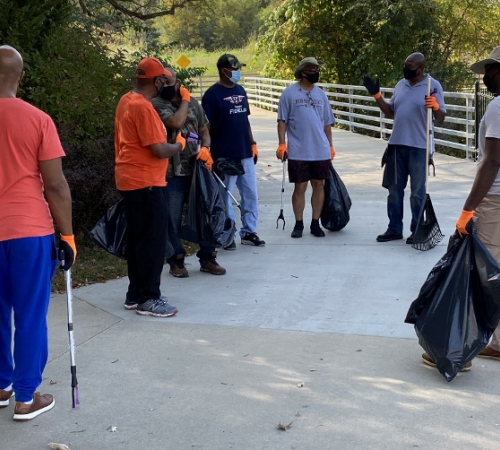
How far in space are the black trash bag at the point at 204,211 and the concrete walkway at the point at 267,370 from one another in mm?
413

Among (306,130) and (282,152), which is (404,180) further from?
(282,152)

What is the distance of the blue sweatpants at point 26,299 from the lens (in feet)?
13.5

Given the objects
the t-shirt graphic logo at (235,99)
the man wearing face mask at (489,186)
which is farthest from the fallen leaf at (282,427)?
the t-shirt graphic logo at (235,99)

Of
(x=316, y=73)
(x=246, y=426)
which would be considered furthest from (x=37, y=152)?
(x=316, y=73)

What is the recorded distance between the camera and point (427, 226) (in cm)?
779

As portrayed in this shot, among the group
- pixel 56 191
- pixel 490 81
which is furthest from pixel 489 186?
pixel 56 191

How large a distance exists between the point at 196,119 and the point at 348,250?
2.11m

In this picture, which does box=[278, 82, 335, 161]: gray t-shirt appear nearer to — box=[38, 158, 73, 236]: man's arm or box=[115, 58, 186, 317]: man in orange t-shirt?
box=[115, 58, 186, 317]: man in orange t-shirt

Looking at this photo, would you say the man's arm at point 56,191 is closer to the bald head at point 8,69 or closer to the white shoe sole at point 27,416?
the bald head at point 8,69

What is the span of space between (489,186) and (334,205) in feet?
13.6

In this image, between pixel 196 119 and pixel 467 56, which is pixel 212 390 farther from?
pixel 467 56

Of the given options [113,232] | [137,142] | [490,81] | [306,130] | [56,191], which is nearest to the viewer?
[56,191]

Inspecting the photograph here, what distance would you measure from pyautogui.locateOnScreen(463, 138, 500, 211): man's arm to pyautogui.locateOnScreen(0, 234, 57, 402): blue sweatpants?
242cm

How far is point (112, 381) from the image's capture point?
4852 mm
